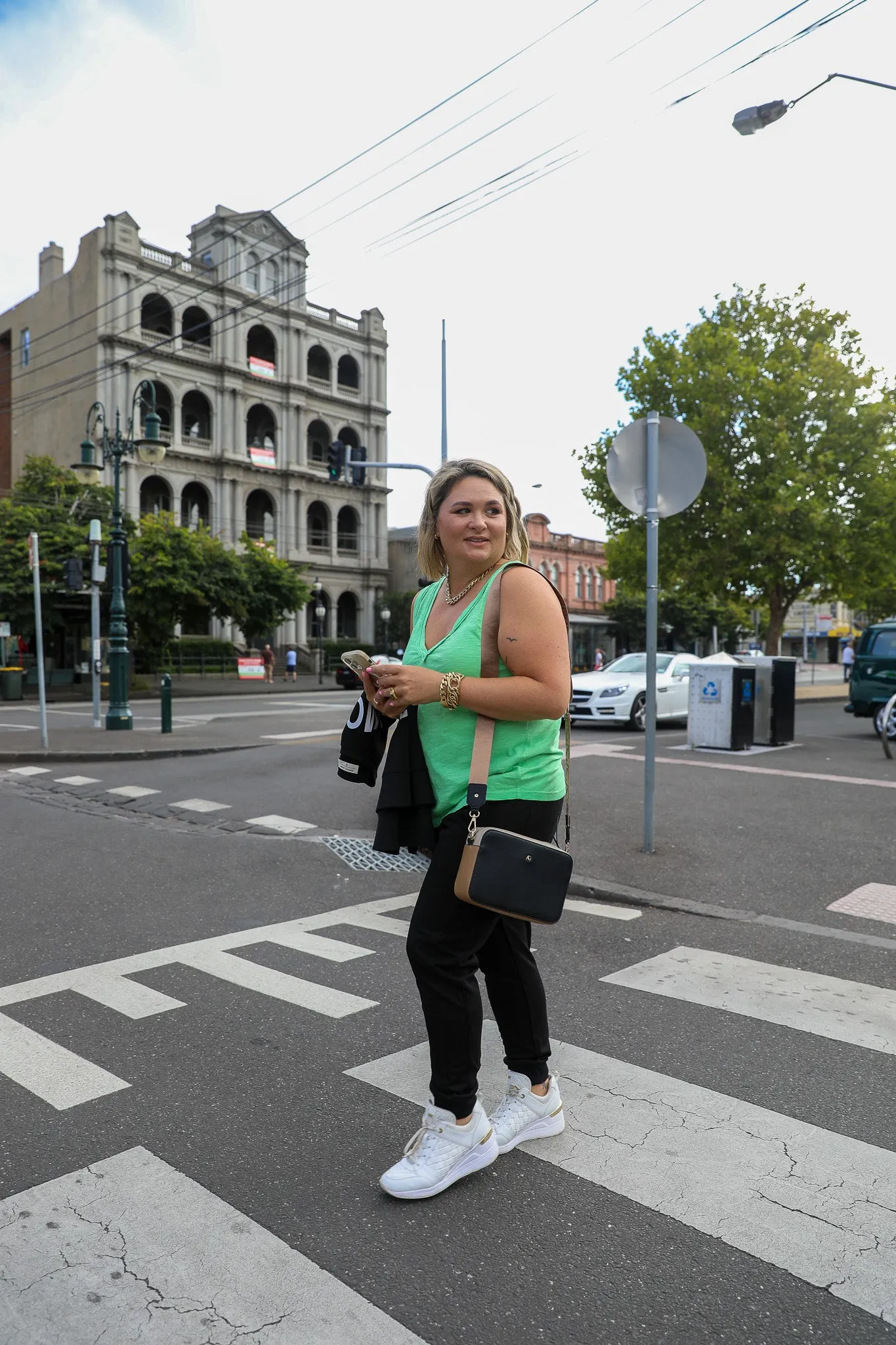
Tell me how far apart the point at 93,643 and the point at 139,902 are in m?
17.6

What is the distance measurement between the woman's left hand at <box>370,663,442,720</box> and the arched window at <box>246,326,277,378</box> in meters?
52.7

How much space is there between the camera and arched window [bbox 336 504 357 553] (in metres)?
58.2

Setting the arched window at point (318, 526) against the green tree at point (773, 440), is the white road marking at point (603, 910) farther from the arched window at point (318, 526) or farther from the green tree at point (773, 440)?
the arched window at point (318, 526)

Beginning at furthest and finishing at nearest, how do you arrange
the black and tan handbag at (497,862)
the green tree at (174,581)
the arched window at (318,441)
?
1. the arched window at (318,441)
2. the green tree at (174,581)
3. the black and tan handbag at (497,862)

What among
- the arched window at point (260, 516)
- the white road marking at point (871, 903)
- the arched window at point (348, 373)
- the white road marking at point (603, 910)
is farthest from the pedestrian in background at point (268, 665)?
the white road marking at point (871, 903)

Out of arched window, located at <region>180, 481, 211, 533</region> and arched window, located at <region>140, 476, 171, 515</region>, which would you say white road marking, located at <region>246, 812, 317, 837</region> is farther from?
arched window, located at <region>180, 481, 211, 533</region>

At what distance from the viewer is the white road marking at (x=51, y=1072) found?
3.19 m

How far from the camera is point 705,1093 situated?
3.18 meters

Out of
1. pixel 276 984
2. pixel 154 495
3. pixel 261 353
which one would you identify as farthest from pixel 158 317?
pixel 276 984

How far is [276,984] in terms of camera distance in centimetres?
427

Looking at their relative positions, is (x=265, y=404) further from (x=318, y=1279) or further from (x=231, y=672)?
(x=318, y=1279)

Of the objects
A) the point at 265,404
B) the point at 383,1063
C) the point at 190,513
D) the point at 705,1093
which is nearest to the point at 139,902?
the point at 383,1063

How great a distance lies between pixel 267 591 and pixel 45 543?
845 centimetres

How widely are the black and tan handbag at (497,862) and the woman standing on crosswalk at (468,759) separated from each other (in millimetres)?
33
